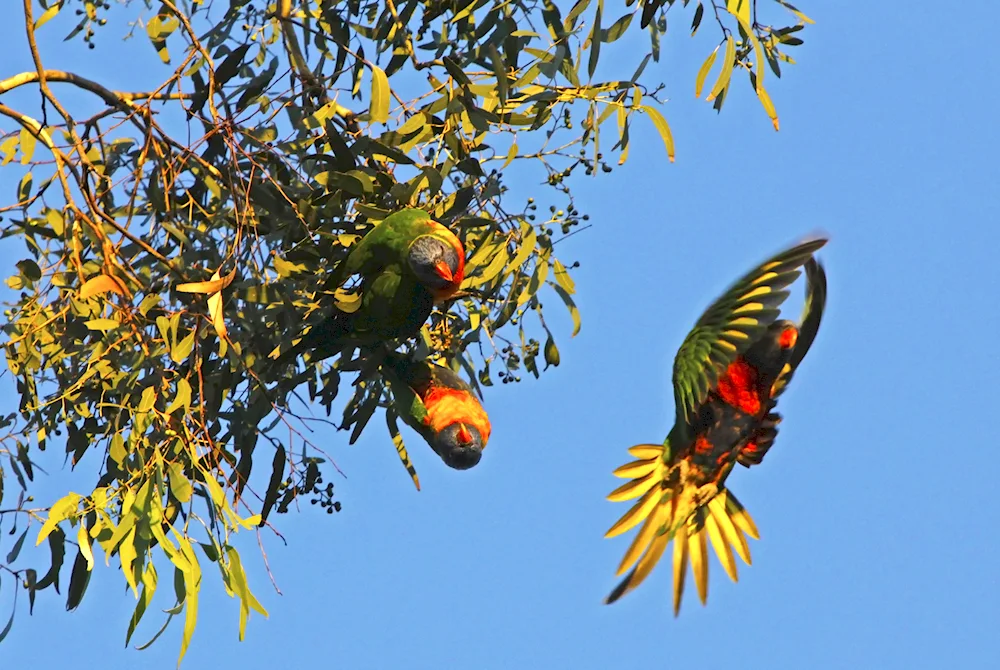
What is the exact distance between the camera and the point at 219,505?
2.94m

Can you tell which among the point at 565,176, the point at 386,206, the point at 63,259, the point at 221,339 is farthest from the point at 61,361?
the point at 565,176

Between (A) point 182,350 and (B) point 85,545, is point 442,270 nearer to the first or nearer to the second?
(A) point 182,350

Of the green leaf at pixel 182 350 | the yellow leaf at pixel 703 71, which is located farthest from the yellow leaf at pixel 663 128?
the green leaf at pixel 182 350

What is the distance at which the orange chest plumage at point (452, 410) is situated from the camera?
10.2 feet

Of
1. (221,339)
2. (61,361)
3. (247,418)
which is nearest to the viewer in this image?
(221,339)

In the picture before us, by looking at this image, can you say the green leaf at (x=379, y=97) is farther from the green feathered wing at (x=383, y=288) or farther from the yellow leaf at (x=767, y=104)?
the yellow leaf at (x=767, y=104)

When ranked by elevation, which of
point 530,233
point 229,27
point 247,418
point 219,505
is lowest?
point 219,505

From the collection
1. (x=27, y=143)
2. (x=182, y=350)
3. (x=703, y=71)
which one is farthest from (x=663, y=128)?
(x=27, y=143)

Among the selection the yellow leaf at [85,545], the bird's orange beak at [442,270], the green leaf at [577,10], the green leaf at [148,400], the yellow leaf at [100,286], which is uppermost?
the green leaf at [577,10]

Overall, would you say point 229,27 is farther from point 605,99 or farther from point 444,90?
point 605,99

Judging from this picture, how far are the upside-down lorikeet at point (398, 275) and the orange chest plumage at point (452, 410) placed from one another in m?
0.20

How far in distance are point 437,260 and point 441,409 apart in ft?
1.34

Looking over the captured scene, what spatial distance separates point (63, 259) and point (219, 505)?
0.54 meters

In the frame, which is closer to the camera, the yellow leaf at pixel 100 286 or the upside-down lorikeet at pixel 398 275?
the upside-down lorikeet at pixel 398 275
